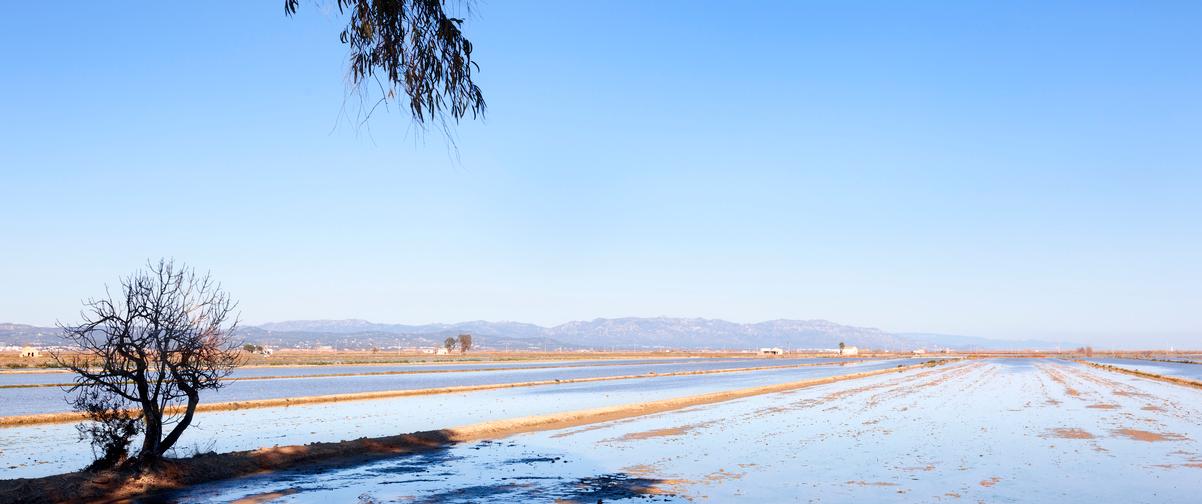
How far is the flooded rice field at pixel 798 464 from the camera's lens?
51.2 ft

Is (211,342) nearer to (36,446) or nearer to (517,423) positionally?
(36,446)

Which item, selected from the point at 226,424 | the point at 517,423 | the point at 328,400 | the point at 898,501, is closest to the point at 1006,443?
the point at 898,501

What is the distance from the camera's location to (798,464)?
19.3 metres

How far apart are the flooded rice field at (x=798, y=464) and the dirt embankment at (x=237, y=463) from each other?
792mm

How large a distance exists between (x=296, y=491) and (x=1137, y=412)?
3173 centimetres

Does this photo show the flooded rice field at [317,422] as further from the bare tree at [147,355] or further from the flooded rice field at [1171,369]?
the flooded rice field at [1171,369]

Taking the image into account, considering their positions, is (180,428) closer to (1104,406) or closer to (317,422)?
(317,422)

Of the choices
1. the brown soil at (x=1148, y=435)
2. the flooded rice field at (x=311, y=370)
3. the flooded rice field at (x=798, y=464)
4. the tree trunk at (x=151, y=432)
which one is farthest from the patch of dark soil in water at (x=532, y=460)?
the flooded rice field at (x=311, y=370)

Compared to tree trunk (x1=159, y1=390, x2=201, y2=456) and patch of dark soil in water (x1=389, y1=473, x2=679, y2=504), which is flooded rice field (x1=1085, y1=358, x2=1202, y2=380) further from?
tree trunk (x1=159, y1=390, x2=201, y2=456)

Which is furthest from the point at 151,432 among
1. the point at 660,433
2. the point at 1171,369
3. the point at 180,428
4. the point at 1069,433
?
the point at 1171,369

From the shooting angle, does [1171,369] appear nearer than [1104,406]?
No

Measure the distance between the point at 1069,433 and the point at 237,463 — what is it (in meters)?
22.6

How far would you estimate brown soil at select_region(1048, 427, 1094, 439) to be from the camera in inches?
992

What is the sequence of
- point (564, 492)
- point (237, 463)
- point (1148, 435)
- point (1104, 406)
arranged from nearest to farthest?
point (564, 492)
point (237, 463)
point (1148, 435)
point (1104, 406)
